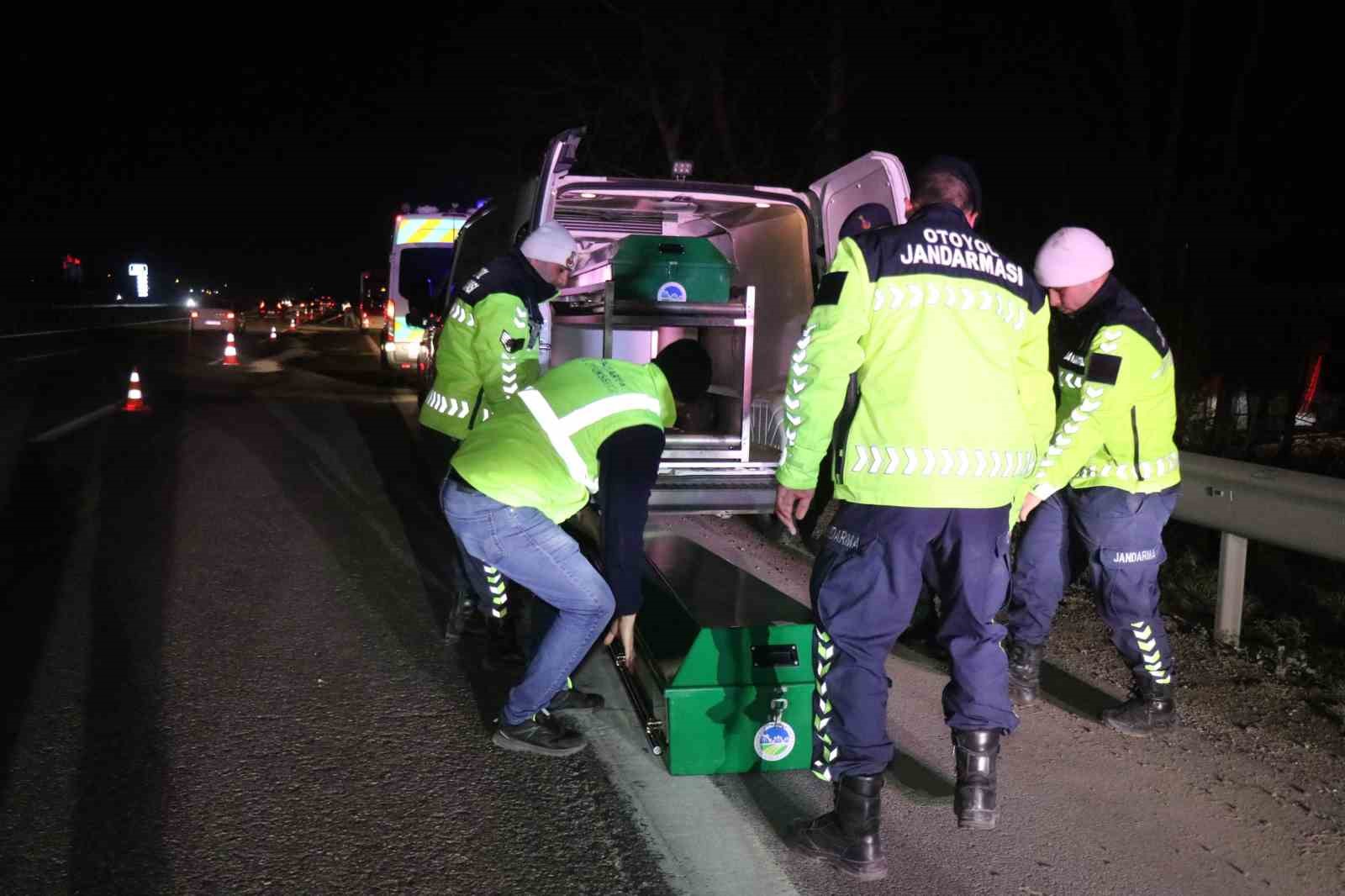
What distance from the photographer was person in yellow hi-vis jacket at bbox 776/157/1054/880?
3148mm

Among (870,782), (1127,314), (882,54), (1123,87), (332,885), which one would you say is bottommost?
(332,885)

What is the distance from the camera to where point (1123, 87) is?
44.7 feet

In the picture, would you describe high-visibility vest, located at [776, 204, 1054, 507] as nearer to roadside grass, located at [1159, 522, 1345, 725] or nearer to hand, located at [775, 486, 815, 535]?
hand, located at [775, 486, 815, 535]

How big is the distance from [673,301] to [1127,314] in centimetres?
277

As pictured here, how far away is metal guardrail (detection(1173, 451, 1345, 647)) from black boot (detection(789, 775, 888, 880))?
2.44 m

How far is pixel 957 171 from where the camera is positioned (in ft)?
11.3

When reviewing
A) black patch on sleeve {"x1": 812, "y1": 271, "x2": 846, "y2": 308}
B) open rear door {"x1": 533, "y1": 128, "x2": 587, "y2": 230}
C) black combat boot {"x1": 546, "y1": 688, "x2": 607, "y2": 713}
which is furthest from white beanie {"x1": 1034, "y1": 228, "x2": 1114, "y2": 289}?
open rear door {"x1": 533, "y1": 128, "x2": 587, "y2": 230}

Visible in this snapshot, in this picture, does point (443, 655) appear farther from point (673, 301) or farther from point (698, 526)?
point (698, 526)

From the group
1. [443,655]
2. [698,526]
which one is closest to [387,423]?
[698,526]

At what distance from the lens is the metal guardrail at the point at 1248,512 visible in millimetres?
4484

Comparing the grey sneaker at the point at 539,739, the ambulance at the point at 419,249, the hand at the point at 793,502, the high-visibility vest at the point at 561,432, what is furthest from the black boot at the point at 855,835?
the ambulance at the point at 419,249

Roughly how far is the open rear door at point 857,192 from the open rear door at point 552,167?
1.39 meters

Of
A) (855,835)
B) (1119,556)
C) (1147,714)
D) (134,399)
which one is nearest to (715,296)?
(1119,556)

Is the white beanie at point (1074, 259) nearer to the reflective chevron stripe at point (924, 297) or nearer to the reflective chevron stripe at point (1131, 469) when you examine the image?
the reflective chevron stripe at point (1131, 469)
